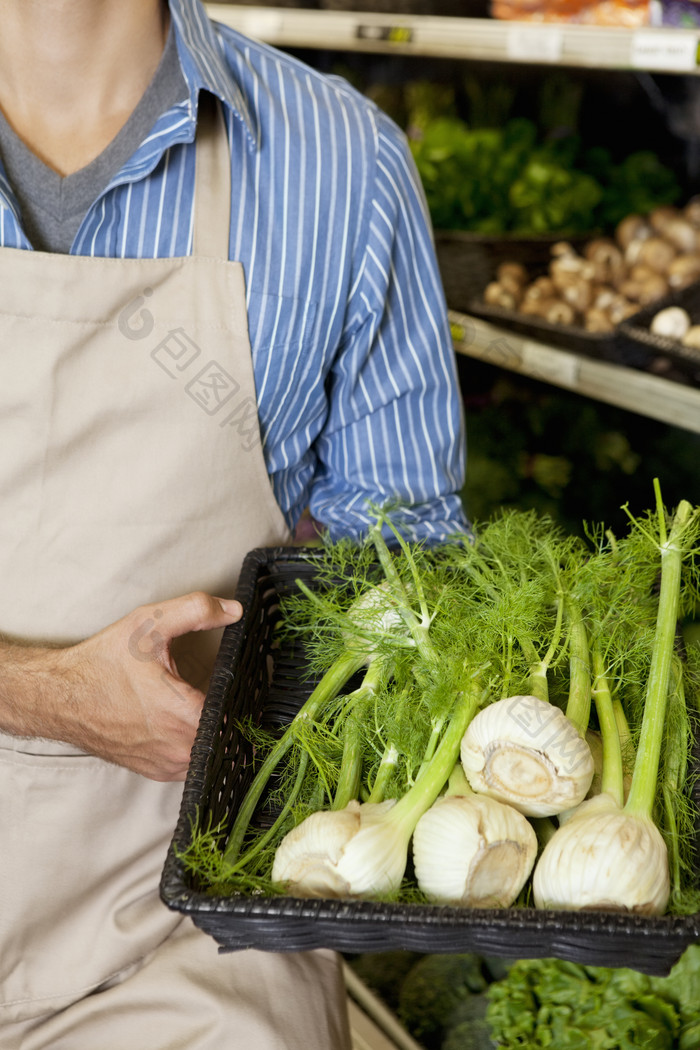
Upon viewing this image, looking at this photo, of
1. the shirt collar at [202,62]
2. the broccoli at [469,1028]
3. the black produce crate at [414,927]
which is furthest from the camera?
the broccoli at [469,1028]

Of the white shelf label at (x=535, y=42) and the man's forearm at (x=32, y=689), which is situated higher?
the white shelf label at (x=535, y=42)

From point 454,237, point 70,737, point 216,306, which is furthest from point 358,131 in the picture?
point 454,237

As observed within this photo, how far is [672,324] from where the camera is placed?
1641 millimetres

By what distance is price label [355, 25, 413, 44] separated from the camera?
175 centimetres

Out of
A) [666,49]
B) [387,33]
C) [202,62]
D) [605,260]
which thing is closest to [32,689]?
[202,62]

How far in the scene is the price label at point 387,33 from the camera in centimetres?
Result: 175

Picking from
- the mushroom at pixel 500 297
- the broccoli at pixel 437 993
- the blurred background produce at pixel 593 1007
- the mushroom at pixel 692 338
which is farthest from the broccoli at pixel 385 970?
the mushroom at pixel 500 297

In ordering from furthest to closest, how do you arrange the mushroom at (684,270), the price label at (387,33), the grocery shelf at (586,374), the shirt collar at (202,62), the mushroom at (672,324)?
the mushroom at (684,270), the price label at (387,33), the mushroom at (672,324), the grocery shelf at (586,374), the shirt collar at (202,62)

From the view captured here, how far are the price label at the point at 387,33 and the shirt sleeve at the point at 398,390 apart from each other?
0.72 metres

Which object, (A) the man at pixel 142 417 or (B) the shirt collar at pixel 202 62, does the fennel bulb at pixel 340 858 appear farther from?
(B) the shirt collar at pixel 202 62

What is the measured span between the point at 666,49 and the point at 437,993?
140cm

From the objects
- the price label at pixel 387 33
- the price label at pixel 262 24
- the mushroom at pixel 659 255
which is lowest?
the mushroom at pixel 659 255

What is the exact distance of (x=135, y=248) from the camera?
3.39ft

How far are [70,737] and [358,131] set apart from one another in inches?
28.0
